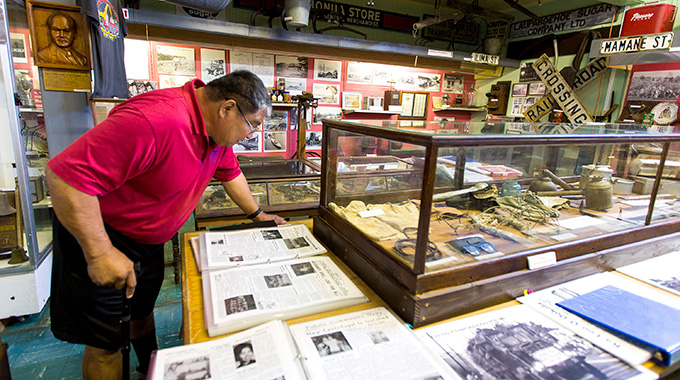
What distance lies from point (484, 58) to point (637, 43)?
249 centimetres

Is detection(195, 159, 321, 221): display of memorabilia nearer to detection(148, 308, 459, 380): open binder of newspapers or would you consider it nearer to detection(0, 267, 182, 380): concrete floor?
detection(0, 267, 182, 380): concrete floor

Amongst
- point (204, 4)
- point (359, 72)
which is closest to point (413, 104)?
point (359, 72)

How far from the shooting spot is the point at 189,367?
0.88 m

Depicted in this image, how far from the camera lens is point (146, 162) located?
1.16 metres

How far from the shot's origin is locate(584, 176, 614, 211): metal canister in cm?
190

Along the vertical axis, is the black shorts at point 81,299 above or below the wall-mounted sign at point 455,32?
below

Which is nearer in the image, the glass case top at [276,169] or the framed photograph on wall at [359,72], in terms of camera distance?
the glass case top at [276,169]

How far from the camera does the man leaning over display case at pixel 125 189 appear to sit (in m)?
1.07

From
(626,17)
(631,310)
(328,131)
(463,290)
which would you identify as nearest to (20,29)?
(328,131)

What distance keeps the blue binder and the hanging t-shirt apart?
11.7 ft

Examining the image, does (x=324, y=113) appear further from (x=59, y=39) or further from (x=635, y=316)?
(x=635, y=316)

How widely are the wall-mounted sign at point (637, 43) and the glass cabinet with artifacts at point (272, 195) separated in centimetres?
385

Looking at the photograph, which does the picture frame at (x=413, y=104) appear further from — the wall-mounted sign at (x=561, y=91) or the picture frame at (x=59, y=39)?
the picture frame at (x=59, y=39)

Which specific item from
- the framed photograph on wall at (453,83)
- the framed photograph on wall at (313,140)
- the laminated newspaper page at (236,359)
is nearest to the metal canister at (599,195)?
the laminated newspaper page at (236,359)
